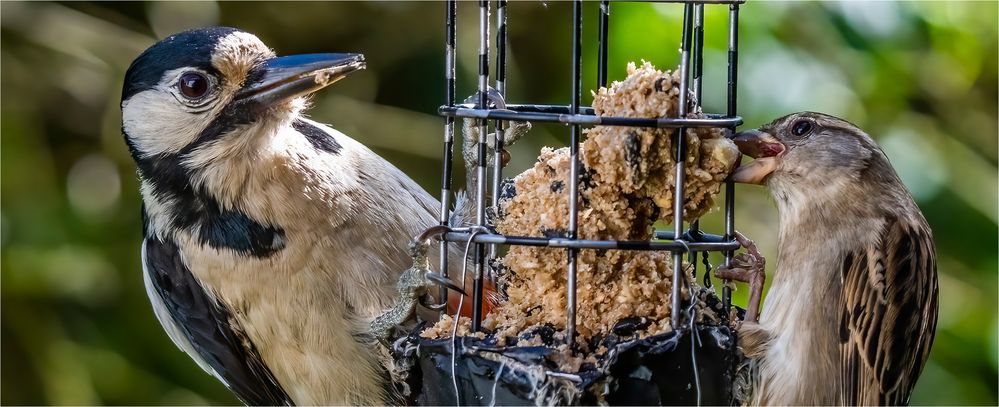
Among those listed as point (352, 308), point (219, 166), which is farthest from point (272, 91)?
point (352, 308)

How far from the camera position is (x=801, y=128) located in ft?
12.0

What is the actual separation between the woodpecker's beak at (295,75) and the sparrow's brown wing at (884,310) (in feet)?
5.26

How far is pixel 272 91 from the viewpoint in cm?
367

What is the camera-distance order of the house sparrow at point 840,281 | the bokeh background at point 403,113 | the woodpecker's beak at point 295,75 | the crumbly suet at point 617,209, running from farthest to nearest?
1. the bokeh background at point 403,113
2. the woodpecker's beak at point 295,75
3. the house sparrow at point 840,281
4. the crumbly suet at point 617,209

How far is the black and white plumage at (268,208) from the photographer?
3.68 metres

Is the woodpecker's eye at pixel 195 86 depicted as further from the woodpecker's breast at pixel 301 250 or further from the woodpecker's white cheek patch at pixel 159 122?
the woodpecker's breast at pixel 301 250

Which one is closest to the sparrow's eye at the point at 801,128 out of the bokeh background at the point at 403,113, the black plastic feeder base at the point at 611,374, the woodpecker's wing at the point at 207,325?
the black plastic feeder base at the point at 611,374

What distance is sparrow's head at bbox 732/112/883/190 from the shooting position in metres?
3.55

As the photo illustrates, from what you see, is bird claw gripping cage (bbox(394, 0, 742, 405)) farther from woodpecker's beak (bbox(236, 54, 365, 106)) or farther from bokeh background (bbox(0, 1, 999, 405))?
bokeh background (bbox(0, 1, 999, 405))

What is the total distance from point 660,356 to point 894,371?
39.0 inches

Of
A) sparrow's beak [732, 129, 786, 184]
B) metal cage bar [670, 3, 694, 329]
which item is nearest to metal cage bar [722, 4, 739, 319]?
sparrow's beak [732, 129, 786, 184]

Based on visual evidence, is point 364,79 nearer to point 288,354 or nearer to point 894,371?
point 288,354

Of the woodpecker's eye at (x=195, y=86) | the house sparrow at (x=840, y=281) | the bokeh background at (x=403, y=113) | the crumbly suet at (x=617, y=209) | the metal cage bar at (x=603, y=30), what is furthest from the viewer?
the bokeh background at (x=403, y=113)

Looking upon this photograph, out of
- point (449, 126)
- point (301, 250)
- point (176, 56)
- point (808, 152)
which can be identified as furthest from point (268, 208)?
point (808, 152)
